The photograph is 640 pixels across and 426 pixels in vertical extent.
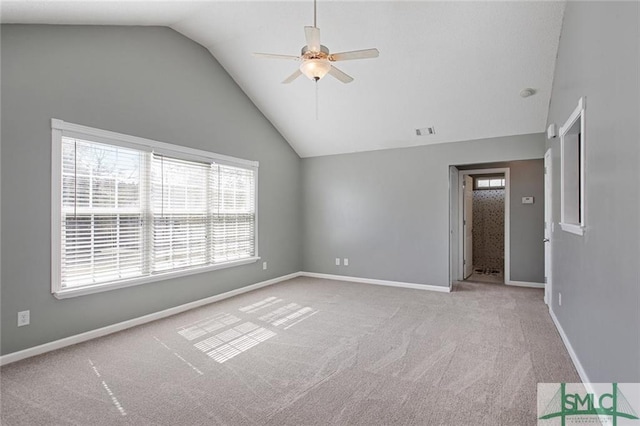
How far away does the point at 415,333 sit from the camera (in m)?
3.47

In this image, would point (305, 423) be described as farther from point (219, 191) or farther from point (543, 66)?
point (543, 66)

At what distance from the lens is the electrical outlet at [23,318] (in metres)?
2.83

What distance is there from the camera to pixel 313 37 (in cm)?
259

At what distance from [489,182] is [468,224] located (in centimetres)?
133

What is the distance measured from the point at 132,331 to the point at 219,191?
218 cm

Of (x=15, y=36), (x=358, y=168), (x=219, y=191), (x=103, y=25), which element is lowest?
(x=219, y=191)

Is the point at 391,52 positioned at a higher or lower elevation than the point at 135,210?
higher

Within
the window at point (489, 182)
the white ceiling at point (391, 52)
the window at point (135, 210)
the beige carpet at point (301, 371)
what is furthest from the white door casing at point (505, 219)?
the window at point (135, 210)

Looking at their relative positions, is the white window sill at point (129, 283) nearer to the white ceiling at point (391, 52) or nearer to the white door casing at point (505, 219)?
the white ceiling at point (391, 52)

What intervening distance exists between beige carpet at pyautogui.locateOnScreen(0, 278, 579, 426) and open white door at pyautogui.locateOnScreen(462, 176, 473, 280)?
230 centimetres

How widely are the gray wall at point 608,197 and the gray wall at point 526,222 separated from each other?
9.99ft

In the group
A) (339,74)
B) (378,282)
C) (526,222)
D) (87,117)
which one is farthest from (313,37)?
(526,222)

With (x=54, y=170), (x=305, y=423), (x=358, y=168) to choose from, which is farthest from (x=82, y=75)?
(x=358, y=168)

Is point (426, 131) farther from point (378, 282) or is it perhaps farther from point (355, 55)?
point (355, 55)
